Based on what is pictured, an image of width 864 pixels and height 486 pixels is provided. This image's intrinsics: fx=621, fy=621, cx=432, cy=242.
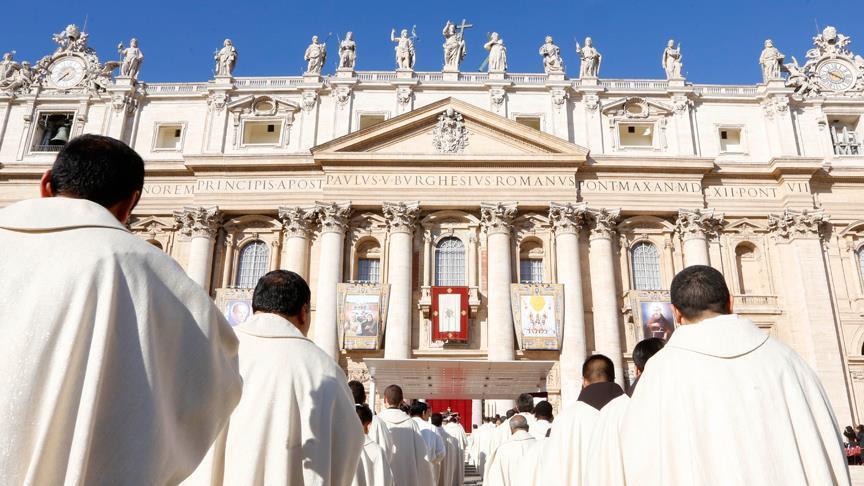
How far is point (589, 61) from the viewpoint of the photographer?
98.3 feet

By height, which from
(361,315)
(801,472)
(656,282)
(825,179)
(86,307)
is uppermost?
(825,179)

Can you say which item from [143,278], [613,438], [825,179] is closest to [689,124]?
[825,179]

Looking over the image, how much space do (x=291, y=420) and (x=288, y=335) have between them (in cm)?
50

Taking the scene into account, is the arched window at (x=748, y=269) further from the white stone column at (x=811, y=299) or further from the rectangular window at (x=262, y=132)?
the rectangular window at (x=262, y=132)

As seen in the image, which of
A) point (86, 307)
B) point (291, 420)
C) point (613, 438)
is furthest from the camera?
point (613, 438)

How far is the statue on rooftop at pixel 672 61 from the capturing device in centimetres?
2964

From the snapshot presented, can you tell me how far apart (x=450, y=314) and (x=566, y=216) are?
6.43 m

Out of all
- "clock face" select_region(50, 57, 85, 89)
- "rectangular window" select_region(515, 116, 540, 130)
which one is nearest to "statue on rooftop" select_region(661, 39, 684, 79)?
"rectangular window" select_region(515, 116, 540, 130)

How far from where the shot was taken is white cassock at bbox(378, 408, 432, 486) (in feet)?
27.8

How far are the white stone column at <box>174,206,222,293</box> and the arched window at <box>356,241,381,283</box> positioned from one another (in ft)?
20.7

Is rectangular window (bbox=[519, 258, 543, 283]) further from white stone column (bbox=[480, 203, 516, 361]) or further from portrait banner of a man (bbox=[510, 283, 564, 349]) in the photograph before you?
portrait banner of a man (bbox=[510, 283, 564, 349])

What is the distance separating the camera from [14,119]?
1171 inches

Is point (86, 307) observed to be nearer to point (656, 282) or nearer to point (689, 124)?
point (656, 282)

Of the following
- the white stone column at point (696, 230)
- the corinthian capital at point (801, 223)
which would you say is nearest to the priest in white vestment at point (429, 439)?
the white stone column at point (696, 230)
